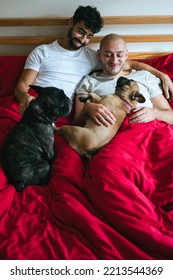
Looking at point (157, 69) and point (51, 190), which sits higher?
point (157, 69)

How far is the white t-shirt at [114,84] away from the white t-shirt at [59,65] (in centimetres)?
8

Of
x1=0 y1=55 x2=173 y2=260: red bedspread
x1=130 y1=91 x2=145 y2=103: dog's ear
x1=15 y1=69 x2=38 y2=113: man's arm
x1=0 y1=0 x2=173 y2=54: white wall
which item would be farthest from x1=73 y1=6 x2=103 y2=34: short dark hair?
x1=0 y1=55 x2=173 y2=260: red bedspread

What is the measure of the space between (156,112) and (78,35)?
75 centimetres

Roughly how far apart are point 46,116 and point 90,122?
0.88 ft

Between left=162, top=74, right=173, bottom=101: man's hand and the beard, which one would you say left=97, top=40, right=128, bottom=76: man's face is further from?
left=162, top=74, right=173, bottom=101: man's hand

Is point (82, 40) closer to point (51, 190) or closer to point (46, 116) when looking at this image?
point (46, 116)

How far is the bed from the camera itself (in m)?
1.02

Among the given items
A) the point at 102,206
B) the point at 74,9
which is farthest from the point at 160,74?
the point at 102,206

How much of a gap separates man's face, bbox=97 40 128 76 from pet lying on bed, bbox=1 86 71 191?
52cm

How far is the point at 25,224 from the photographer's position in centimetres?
115

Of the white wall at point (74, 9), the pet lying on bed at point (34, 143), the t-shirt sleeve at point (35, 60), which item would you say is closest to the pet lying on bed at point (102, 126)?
the pet lying on bed at point (34, 143)

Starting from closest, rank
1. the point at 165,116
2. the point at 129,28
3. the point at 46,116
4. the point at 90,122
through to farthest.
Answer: the point at 46,116 < the point at 90,122 < the point at 165,116 < the point at 129,28

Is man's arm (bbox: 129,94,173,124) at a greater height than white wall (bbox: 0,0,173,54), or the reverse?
white wall (bbox: 0,0,173,54)
